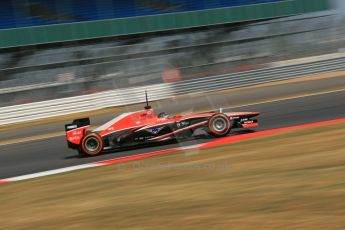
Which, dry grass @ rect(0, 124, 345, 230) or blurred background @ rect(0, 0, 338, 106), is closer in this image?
dry grass @ rect(0, 124, 345, 230)

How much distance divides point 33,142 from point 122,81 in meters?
8.50

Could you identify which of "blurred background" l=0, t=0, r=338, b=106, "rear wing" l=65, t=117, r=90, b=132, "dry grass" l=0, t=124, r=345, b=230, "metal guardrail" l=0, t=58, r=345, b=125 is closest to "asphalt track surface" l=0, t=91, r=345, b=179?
"rear wing" l=65, t=117, r=90, b=132

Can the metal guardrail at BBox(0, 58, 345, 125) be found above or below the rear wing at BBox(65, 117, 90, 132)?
above

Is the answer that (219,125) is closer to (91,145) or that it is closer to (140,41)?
(91,145)

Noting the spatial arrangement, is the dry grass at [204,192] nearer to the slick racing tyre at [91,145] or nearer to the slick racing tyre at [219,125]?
the slick racing tyre at [219,125]

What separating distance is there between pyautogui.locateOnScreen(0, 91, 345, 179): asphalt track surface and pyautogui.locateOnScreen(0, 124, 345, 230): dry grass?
1624 millimetres

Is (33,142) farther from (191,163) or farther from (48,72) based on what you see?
(48,72)

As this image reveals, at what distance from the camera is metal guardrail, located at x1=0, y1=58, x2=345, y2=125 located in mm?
19188

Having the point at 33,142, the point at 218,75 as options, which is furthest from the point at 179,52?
the point at 33,142

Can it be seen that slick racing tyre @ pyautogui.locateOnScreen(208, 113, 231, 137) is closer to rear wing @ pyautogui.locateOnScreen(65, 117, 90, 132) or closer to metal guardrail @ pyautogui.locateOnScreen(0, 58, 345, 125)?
rear wing @ pyautogui.locateOnScreen(65, 117, 90, 132)

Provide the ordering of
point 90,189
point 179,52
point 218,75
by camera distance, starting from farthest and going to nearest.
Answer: point 179,52
point 218,75
point 90,189

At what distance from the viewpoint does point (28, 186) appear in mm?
7629

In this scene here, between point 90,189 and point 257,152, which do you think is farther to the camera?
point 257,152

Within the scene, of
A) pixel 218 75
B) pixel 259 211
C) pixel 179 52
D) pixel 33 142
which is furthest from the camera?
pixel 179 52
